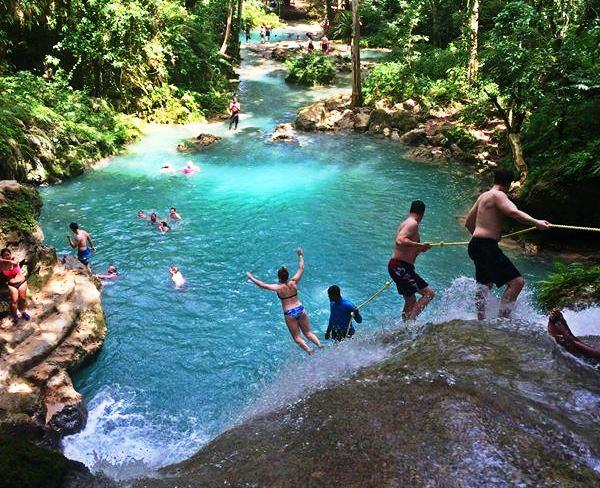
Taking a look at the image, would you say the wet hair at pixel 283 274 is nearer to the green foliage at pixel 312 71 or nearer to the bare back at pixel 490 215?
the bare back at pixel 490 215

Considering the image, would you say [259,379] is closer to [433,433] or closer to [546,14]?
[433,433]

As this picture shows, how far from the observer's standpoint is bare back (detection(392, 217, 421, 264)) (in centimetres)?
702

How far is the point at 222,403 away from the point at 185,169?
39.2 ft

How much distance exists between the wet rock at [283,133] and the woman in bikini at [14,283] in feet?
48.7

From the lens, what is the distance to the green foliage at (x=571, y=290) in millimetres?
7848

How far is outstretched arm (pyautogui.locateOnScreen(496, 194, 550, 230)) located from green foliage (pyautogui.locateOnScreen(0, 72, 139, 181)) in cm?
1437

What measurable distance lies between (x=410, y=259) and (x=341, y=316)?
148 centimetres

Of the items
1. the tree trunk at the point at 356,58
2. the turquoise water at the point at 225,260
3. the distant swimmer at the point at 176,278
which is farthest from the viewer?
the tree trunk at the point at 356,58

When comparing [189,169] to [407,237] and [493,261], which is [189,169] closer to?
[407,237]

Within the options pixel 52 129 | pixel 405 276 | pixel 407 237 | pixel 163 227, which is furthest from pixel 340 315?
pixel 52 129

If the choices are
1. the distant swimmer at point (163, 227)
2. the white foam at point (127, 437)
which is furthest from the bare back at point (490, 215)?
the distant swimmer at point (163, 227)

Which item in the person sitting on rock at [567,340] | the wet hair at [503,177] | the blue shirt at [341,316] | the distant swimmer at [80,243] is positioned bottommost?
the distant swimmer at [80,243]

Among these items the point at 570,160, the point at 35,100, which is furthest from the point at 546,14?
the point at 35,100

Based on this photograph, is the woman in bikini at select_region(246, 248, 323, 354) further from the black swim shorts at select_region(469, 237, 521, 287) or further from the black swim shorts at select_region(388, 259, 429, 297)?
the black swim shorts at select_region(469, 237, 521, 287)
